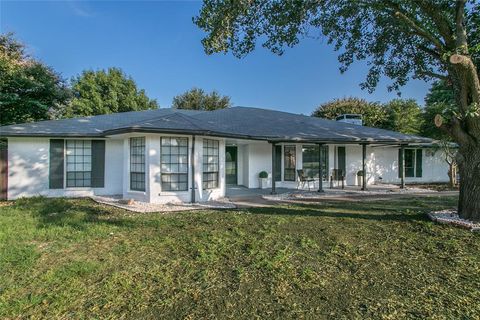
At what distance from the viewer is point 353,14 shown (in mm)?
7738

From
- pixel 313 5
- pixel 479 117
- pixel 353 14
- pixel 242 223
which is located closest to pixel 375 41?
pixel 353 14

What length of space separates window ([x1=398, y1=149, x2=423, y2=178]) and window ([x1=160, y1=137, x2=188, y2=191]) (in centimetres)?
1399

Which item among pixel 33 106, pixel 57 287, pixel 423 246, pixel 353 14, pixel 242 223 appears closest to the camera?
pixel 57 287

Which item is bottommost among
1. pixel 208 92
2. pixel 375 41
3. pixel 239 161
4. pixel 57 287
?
pixel 57 287

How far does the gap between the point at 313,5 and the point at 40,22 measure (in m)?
11.6

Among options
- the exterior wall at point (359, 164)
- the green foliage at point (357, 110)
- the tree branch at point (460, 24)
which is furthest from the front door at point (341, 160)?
the green foliage at point (357, 110)

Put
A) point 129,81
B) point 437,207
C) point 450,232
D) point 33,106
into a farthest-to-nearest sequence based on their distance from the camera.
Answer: point 129,81 → point 33,106 → point 437,207 → point 450,232

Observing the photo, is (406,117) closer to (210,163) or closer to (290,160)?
(290,160)

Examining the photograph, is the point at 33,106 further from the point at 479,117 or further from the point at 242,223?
the point at 479,117

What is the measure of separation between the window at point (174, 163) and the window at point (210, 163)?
811 millimetres

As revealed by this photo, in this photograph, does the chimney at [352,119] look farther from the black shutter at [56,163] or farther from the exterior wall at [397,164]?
the black shutter at [56,163]

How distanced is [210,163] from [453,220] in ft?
24.4

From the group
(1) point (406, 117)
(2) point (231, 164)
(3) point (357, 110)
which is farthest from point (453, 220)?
(3) point (357, 110)

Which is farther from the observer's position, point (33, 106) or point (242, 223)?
point (33, 106)
